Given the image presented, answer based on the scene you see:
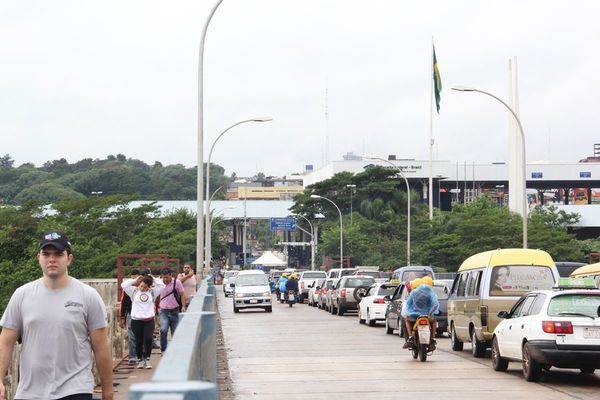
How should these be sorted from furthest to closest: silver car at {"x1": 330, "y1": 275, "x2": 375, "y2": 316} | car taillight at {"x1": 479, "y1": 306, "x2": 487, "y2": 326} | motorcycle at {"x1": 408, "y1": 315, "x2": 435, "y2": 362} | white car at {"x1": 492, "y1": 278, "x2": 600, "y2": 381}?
silver car at {"x1": 330, "y1": 275, "x2": 375, "y2": 316}, car taillight at {"x1": 479, "y1": 306, "x2": 487, "y2": 326}, motorcycle at {"x1": 408, "y1": 315, "x2": 435, "y2": 362}, white car at {"x1": 492, "y1": 278, "x2": 600, "y2": 381}

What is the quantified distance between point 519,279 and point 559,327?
5.17 metres

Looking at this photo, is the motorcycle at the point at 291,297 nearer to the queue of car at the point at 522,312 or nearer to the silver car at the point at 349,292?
the silver car at the point at 349,292

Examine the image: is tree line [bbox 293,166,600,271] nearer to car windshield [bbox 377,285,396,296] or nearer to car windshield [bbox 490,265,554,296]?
car windshield [bbox 377,285,396,296]

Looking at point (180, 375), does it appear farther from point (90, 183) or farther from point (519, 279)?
point (90, 183)

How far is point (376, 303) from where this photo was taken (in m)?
35.4

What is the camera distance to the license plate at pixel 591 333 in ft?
56.0

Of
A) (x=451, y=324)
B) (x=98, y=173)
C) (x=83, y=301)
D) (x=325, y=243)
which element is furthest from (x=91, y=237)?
(x=98, y=173)

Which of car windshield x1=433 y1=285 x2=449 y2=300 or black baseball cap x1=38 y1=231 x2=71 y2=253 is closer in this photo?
black baseball cap x1=38 y1=231 x2=71 y2=253

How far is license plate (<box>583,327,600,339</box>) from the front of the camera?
1708 cm

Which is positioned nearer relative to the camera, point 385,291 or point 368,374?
point 368,374

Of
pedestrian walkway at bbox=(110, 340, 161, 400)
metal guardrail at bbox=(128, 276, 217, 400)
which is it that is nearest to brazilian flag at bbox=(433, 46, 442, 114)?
pedestrian walkway at bbox=(110, 340, 161, 400)

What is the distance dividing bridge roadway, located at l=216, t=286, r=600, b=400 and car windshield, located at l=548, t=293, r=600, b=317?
1121 mm

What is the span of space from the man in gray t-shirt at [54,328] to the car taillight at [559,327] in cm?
1054

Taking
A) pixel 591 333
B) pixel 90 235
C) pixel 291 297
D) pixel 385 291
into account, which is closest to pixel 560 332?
pixel 591 333
